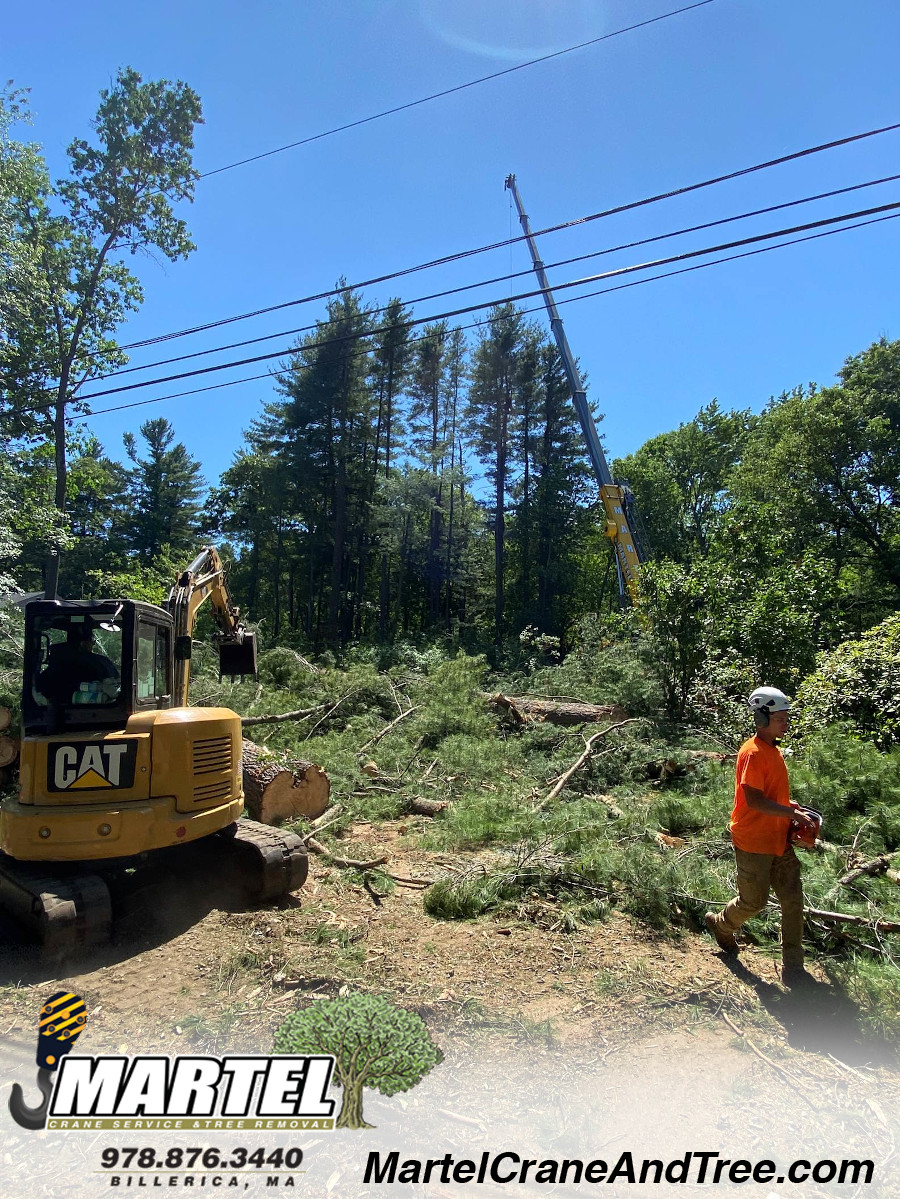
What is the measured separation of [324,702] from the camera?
13000 millimetres

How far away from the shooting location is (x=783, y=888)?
4164 millimetres

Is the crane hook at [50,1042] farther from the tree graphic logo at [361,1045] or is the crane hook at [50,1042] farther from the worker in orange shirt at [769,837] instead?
the worker in orange shirt at [769,837]

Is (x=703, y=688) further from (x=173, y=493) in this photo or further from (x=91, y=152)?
(x=173, y=493)

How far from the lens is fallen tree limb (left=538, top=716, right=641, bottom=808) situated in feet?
28.0

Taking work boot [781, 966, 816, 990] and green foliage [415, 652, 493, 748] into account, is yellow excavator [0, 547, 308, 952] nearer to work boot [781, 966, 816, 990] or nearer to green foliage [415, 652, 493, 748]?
work boot [781, 966, 816, 990]

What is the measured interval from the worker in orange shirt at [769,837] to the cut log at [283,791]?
16.6 feet

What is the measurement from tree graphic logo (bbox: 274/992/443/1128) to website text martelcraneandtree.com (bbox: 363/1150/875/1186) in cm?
36

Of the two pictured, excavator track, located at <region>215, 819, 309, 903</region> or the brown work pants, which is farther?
excavator track, located at <region>215, 819, 309, 903</region>

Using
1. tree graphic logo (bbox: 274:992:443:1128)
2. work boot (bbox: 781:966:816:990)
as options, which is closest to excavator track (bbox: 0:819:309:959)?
tree graphic logo (bbox: 274:992:443:1128)

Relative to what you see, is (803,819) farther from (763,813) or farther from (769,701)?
(769,701)

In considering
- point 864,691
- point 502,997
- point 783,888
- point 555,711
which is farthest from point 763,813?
point 555,711

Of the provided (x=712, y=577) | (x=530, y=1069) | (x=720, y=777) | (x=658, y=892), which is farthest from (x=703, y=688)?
(x=530, y=1069)

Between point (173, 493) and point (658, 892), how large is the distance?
39.4 meters

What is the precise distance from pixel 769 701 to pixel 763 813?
69 cm
